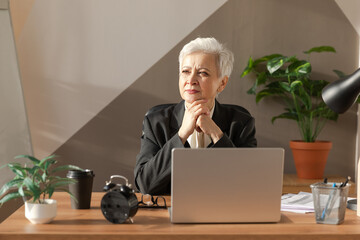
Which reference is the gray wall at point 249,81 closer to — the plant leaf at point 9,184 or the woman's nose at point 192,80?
the woman's nose at point 192,80

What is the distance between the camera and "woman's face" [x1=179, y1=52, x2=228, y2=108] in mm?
2330

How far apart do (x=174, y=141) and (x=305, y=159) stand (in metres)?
1.86

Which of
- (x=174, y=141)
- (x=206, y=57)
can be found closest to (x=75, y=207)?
(x=174, y=141)

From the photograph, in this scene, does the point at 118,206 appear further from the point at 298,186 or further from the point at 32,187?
the point at 298,186

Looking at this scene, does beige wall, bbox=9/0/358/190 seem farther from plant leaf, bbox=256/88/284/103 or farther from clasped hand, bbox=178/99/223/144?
clasped hand, bbox=178/99/223/144

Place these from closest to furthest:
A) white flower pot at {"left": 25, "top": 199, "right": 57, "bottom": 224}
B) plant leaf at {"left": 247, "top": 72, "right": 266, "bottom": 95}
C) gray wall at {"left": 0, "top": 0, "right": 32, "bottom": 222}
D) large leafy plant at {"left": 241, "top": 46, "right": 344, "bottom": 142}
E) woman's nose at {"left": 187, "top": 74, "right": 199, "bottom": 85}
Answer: white flower pot at {"left": 25, "top": 199, "right": 57, "bottom": 224} < woman's nose at {"left": 187, "top": 74, "right": 199, "bottom": 85} < gray wall at {"left": 0, "top": 0, "right": 32, "bottom": 222} < large leafy plant at {"left": 241, "top": 46, "right": 344, "bottom": 142} < plant leaf at {"left": 247, "top": 72, "right": 266, "bottom": 95}

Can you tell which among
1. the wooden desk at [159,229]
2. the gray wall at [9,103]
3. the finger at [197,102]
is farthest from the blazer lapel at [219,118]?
the gray wall at [9,103]

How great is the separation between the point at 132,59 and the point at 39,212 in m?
2.46

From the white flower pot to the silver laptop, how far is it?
0.39 meters

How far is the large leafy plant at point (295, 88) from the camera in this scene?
3.50 metres

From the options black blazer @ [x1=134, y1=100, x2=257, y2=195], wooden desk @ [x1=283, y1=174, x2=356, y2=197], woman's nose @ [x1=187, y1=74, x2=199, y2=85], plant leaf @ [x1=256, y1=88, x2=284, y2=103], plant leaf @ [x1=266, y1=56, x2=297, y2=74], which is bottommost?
wooden desk @ [x1=283, y1=174, x2=356, y2=197]

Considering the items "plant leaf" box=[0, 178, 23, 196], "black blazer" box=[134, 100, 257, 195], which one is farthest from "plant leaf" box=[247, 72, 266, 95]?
"plant leaf" box=[0, 178, 23, 196]

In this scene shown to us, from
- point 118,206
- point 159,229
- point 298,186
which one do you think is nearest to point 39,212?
point 118,206

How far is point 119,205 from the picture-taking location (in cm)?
154
